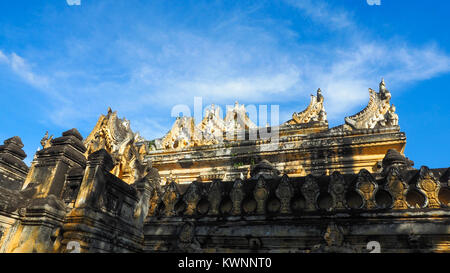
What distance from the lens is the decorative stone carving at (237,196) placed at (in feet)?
19.7

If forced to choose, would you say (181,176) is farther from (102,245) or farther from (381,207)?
(381,207)

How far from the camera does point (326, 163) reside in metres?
14.4

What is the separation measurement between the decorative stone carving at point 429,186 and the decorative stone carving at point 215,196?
350 cm

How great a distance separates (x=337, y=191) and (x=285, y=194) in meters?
0.90

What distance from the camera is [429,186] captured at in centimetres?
522

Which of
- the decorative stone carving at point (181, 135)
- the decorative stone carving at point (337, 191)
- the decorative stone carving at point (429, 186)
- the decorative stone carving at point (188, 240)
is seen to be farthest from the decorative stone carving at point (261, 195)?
the decorative stone carving at point (181, 135)

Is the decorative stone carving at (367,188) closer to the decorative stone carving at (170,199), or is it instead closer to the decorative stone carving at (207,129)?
the decorative stone carving at (170,199)

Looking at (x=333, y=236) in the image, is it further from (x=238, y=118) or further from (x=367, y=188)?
(x=238, y=118)

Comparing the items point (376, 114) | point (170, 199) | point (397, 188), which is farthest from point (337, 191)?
point (376, 114)

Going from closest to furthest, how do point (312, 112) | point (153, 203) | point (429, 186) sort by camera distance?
1. point (429, 186)
2. point (153, 203)
3. point (312, 112)

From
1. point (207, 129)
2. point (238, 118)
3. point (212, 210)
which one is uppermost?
point (238, 118)

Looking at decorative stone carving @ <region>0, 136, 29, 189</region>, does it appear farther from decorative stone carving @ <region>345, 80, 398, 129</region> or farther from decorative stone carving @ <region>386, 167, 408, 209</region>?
decorative stone carving @ <region>345, 80, 398, 129</region>
